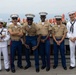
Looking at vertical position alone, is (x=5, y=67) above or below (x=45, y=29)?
below

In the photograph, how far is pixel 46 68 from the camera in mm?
7543

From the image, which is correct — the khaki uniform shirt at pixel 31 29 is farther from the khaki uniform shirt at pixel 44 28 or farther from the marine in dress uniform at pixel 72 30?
the marine in dress uniform at pixel 72 30

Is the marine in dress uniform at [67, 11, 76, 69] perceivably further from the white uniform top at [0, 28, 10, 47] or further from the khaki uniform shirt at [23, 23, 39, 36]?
the white uniform top at [0, 28, 10, 47]

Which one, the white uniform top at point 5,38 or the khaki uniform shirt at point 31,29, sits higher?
the khaki uniform shirt at point 31,29

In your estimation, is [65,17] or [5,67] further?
[65,17]

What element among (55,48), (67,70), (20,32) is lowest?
(67,70)

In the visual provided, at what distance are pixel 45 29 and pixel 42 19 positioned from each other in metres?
0.27

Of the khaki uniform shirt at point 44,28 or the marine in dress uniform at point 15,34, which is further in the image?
the khaki uniform shirt at point 44,28

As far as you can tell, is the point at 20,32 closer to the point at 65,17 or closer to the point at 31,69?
the point at 31,69

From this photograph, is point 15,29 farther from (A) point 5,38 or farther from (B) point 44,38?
(B) point 44,38

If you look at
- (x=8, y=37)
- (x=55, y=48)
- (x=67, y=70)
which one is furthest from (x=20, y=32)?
(x=67, y=70)

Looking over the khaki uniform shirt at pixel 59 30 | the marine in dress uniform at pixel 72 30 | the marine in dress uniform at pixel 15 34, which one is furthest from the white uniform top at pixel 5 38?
the marine in dress uniform at pixel 72 30

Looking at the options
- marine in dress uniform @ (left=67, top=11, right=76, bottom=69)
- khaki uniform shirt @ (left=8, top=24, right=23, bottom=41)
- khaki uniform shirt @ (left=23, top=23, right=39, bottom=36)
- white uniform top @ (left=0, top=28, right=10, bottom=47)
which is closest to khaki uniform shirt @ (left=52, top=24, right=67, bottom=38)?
marine in dress uniform @ (left=67, top=11, right=76, bottom=69)

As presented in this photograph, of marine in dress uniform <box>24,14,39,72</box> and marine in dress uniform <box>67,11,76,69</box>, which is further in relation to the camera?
marine in dress uniform <box>67,11,76,69</box>
